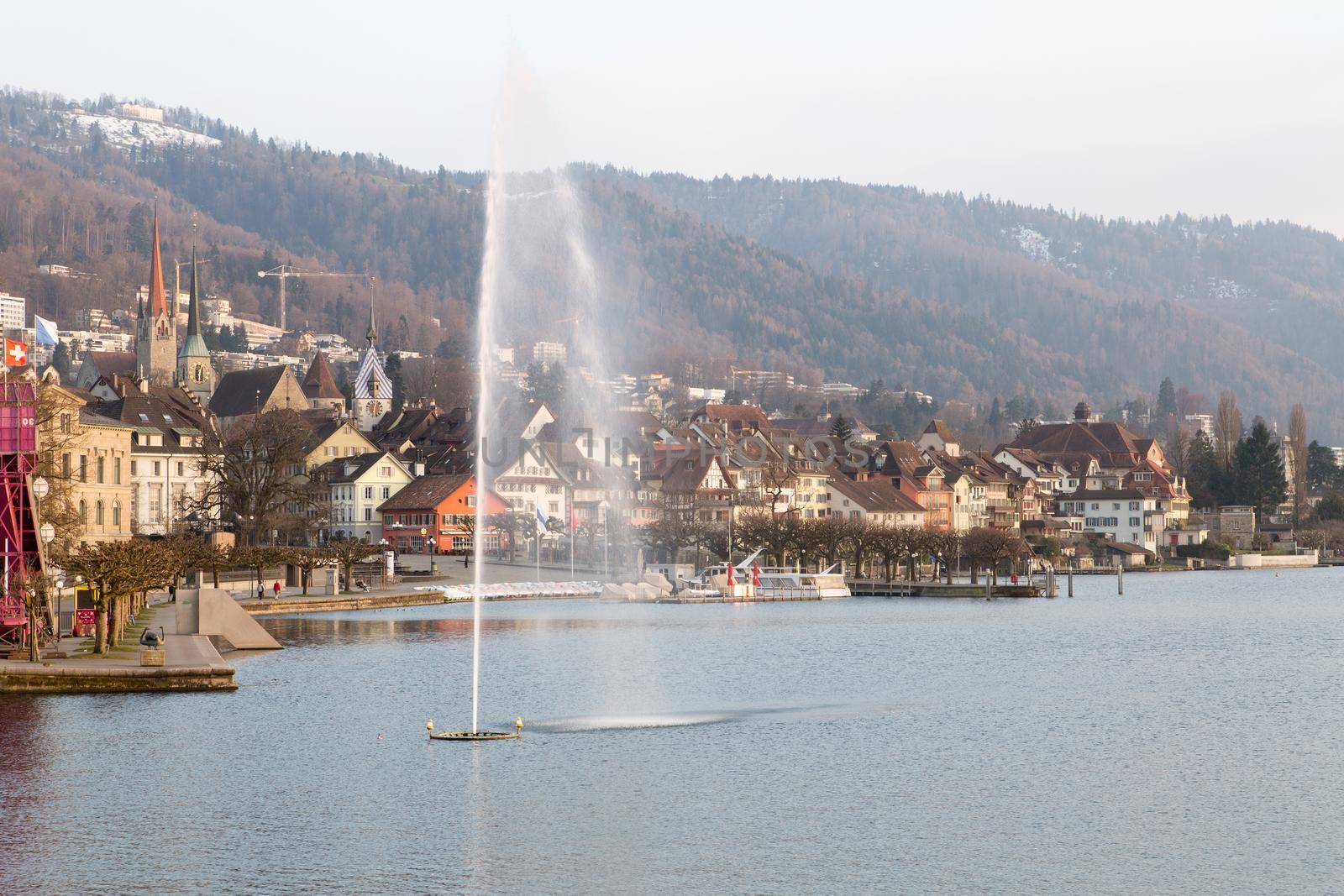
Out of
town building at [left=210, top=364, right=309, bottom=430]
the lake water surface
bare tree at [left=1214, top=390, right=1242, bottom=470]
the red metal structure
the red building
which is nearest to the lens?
the lake water surface

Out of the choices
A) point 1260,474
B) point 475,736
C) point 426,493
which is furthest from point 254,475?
point 1260,474

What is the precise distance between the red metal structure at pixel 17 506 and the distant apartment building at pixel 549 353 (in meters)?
57.9

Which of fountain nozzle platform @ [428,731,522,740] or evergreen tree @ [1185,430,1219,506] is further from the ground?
evergreen tree @ [1185,430,1219,506]

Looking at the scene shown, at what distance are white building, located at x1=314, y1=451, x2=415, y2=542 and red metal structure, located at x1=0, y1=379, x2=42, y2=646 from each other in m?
90.5

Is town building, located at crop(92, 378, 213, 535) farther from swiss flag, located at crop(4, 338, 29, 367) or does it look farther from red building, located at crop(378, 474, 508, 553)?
swiss flag, located at crop(4, 338, 29, 367)

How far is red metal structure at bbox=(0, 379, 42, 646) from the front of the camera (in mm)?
49812

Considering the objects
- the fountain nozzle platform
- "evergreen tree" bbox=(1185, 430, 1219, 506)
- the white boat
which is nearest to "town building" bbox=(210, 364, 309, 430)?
the white boat

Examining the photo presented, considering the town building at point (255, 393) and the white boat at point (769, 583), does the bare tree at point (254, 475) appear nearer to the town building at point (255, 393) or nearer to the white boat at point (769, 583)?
the white boat at point (769, 583)

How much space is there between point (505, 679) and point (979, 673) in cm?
1602

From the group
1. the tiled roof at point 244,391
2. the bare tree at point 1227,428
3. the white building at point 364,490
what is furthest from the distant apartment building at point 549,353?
the bare tree at point 1227,428

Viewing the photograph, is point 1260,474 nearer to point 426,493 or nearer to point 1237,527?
point 1237,527

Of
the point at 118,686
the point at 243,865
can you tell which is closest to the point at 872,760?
the point at 243,865

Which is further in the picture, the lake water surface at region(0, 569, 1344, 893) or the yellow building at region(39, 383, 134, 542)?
the yellow building at region(39, 383, 134, 542)

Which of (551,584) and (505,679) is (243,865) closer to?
(505,679)
